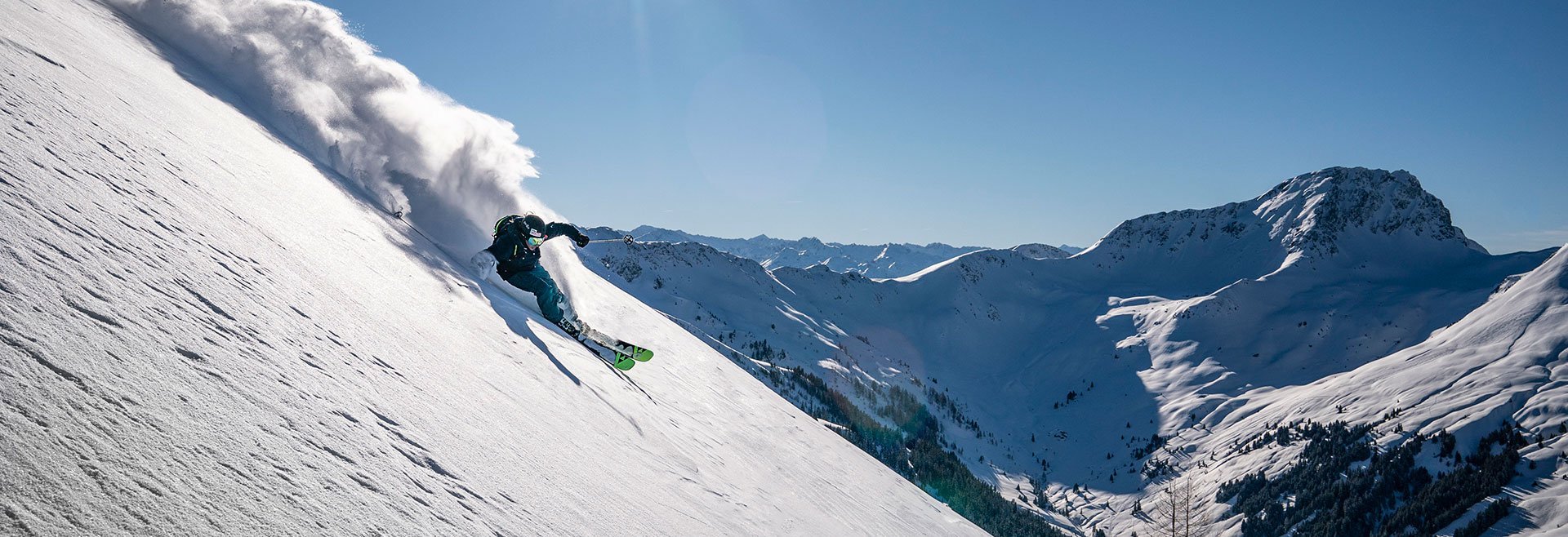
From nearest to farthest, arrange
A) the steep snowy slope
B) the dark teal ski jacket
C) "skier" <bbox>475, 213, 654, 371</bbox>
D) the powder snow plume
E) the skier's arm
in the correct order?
"skier" <bbox>475, 213, 654, 371</bbox>
the dark teal ski jacket
the skier's arm
the powder snow plume
the steep snowy slope

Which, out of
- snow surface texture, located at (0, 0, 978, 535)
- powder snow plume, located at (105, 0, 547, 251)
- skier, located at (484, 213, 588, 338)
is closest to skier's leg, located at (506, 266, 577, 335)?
skier, located at (484, 213, 588, 338)

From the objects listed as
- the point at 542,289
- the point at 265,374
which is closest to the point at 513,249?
the point at 542,289

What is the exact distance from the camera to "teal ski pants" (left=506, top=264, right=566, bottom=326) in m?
13.5

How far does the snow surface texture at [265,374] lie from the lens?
9.00ft

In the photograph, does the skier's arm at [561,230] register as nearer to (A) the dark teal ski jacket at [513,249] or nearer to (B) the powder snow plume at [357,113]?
(A) the dark teal ski jacket at [513,249]

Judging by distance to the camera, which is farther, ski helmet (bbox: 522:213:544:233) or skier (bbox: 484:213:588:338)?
ski helmet (bbox: 522:213:544:233)

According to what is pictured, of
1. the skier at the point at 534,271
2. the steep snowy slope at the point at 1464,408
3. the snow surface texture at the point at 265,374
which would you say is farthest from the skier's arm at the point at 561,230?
the steep snowy slope at the point at 1464,408

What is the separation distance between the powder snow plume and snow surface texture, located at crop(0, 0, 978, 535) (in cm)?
247

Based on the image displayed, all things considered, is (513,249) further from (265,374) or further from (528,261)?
(265,374)

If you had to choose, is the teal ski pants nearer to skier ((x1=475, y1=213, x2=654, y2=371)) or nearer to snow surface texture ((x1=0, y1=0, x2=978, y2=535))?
skier ((x1=475, y1=213, x2=654, y2=371))

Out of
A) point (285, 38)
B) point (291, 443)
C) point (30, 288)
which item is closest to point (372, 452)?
point (291, 443)

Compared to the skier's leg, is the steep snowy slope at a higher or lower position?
higher

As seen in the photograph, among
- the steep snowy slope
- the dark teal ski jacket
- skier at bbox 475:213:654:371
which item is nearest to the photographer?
skier at bbox 475:213:654:371

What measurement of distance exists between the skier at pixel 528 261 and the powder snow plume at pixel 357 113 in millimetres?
1631
